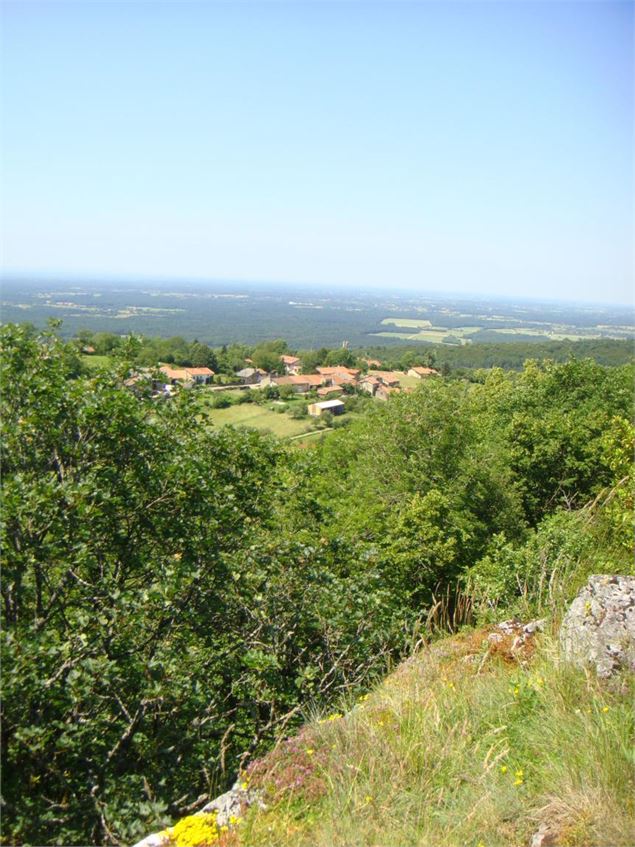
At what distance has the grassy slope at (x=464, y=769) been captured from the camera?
3061 mm

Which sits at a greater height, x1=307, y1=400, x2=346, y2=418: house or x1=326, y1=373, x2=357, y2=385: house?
x1=326, y1=373, x2=357, y2=385: house

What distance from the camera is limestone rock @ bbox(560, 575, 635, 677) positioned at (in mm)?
4297

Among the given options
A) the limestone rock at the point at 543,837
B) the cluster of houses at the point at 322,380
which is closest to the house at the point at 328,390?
the cluster of houses at the point at 322,380

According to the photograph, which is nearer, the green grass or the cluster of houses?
the green grass

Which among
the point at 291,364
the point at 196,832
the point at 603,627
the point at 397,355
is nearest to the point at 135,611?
the point at 196,832

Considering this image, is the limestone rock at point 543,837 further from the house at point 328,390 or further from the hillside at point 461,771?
the house at point 328,390

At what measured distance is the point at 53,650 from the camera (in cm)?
464

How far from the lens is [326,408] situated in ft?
223

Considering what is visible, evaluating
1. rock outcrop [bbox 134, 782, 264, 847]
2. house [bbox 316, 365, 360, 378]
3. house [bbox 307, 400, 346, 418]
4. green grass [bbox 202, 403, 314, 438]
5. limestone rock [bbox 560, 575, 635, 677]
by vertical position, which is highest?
limestone rock [bbox 560, 575, 635, 677]

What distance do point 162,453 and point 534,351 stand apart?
97904 millimetres

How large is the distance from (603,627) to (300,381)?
83.5m

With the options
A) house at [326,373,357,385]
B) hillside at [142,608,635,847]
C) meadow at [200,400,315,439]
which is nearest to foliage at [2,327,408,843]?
hillside at [142,608,635,847]

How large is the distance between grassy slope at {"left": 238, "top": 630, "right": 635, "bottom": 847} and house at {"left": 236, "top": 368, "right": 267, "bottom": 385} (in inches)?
3190

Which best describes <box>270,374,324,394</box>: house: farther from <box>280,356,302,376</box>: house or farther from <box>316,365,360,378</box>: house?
<box>280,356,302,376</box>: house
